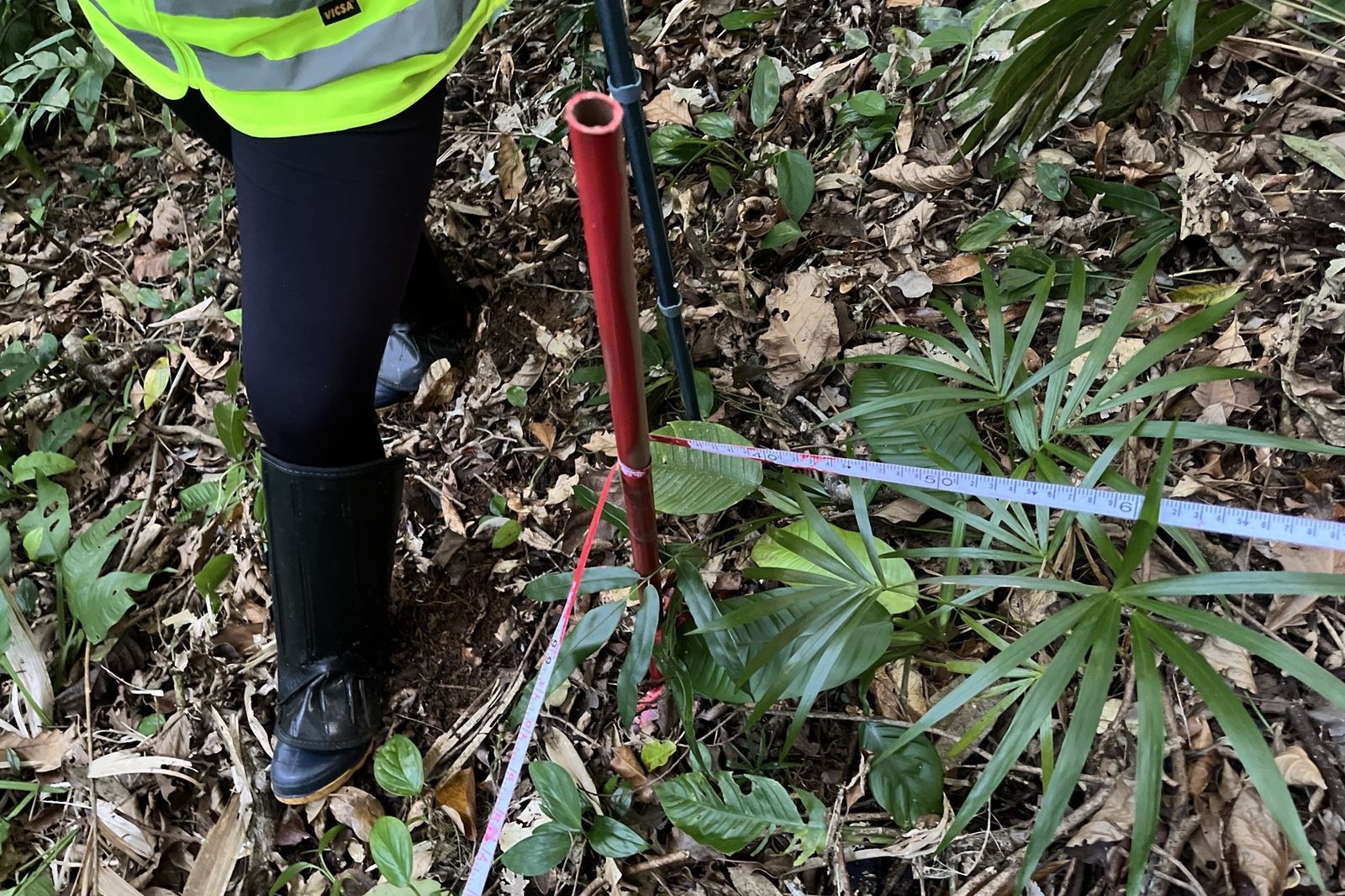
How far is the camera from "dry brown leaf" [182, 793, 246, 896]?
1.24 m

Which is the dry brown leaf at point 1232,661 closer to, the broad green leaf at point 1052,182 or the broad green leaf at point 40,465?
the broad green leaf at point 1052,182

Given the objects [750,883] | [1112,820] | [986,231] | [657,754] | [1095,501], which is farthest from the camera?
[986,231]

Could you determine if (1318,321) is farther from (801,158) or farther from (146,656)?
(146,656)

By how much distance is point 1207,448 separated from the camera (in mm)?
1195

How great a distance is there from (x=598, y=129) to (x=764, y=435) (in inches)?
36.4

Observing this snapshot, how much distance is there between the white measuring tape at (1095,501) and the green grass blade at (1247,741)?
13 cm

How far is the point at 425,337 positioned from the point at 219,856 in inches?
37.3

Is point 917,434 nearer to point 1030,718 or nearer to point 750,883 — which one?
point 1030,718

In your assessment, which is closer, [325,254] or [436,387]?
[325,254]

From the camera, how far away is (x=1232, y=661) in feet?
3.30

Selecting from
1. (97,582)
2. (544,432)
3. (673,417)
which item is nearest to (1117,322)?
(673,417)

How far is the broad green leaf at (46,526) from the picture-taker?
162cm

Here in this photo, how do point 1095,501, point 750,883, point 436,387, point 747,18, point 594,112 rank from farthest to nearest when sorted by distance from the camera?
point 747,18, point 436,387, point 750,883, point 1095,501, point 594,112

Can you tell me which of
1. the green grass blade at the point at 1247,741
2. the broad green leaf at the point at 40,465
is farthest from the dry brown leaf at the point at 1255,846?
the broad green leaf at the point at 40,465
